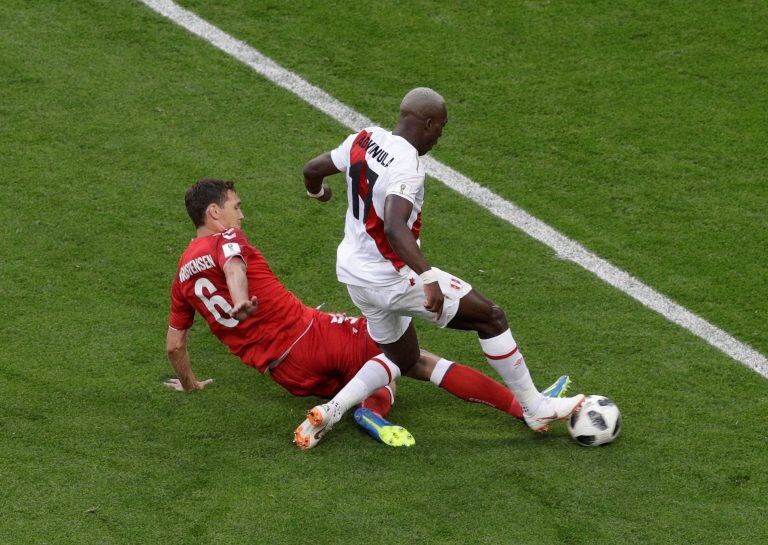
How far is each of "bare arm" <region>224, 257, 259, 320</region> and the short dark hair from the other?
36 cm

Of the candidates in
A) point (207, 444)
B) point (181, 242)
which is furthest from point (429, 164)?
point (207, 444)

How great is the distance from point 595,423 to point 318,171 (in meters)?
1.88

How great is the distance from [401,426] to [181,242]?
2142 mm

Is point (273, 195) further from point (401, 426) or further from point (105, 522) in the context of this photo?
point (105, 522)

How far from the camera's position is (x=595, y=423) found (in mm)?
5777

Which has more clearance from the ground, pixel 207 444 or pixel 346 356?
pixel 346 356

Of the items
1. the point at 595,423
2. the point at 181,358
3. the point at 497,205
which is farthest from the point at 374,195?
the point at 497,205

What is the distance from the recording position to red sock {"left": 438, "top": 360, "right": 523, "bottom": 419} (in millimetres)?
6051

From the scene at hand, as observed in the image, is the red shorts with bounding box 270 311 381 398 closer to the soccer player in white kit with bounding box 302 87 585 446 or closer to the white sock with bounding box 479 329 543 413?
the soccer player in white kit with bounding box 302 87 585 446

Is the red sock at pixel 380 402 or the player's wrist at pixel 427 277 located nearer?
the player's wrist at pixel 427 277

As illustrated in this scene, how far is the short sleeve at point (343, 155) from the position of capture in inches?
227

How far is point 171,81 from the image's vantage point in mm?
8820

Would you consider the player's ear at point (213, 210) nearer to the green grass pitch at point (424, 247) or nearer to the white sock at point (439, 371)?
the green grass pitch at point (424, 247)

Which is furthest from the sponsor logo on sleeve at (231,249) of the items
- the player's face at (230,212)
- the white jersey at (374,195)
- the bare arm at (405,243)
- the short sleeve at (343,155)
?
the bare arm at (405,243)
